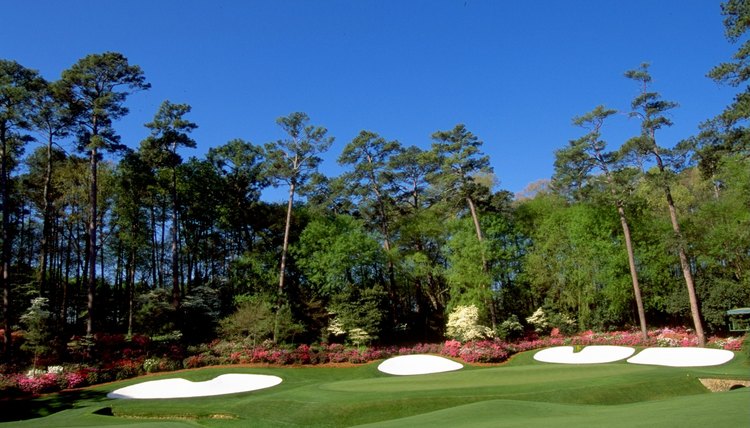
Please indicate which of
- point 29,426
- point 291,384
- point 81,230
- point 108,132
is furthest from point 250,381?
point 81,230

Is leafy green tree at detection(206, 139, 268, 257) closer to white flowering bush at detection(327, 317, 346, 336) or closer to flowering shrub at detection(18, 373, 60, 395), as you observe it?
white flowering bush at detection(327, 317, 346, 336)

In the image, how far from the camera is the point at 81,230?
115ft

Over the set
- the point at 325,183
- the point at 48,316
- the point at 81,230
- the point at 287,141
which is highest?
the point at 287,141

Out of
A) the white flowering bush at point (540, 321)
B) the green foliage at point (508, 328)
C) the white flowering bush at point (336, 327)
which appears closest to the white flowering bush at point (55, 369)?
the white flowering bush at point (336, 327)

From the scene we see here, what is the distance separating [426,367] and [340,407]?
1160cm

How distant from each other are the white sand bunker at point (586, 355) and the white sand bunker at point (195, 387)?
14203mm

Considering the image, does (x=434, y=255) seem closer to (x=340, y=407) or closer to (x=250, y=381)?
(x=250, y=381)

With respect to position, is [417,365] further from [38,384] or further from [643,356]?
[38,384]

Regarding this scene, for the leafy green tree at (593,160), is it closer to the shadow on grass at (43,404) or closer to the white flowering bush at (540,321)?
the white flowering bush at (540,321)

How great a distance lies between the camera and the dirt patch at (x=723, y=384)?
509 inches

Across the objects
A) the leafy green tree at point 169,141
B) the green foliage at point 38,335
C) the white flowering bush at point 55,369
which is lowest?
the white flowering bush at point 55,369

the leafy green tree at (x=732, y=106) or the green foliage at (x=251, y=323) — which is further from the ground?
the leafy green tree at (x=732, y=106)

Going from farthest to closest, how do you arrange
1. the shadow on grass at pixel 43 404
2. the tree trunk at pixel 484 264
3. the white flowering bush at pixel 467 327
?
1. the tree trunk at pixel 484 264
2. the white flowering bush at pixel 467 327
3. the shadow on grass at pixel 43 404

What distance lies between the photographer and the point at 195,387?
1773 centimetres
